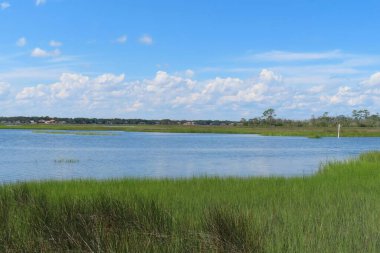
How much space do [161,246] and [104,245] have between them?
32.6 inches

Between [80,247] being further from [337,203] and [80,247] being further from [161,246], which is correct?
[337,203]

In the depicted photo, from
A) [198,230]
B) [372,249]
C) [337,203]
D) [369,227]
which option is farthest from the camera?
[337,203]

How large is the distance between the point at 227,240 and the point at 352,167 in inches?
674

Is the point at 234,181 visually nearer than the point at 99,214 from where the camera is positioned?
No

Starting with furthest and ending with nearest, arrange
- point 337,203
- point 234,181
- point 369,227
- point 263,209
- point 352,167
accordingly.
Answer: point 352,167 < point 234,181 < point 337,203 < point 263,209 < point 369,227

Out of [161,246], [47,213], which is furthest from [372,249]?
[47,213]

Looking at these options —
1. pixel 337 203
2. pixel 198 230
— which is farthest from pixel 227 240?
pixel 337 203

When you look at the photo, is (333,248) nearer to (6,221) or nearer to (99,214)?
(99,214)

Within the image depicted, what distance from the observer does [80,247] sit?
7.11 metres

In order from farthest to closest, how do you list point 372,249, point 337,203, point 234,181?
point 234,181, point 337,203, point 372,249

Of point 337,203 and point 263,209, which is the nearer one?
point 263,209

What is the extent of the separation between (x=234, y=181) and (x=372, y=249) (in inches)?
396

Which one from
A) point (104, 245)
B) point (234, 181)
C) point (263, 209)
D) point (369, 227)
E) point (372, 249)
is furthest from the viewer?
point (234, 181)

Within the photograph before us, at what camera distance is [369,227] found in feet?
29.2
